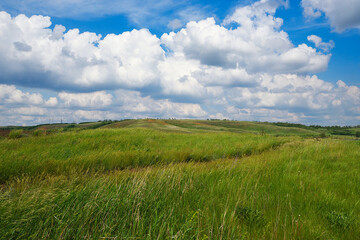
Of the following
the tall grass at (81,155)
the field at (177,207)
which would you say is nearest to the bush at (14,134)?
the tall grass at (81,155)

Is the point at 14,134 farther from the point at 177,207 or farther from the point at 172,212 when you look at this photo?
the point at 172,212

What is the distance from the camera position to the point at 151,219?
9.89 feet

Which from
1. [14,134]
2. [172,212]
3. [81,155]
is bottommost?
[81,155]

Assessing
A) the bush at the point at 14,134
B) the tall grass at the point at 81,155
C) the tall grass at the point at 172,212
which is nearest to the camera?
the tall grass at the point at 172,212

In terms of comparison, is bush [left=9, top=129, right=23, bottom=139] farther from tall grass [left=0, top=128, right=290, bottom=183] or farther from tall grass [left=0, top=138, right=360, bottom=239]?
tall grass [left=0, top=138, right=360, bottom=239]

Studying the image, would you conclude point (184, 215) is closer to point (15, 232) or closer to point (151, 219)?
point (151, 219)

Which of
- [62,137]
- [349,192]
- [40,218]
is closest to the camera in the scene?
[40,218]

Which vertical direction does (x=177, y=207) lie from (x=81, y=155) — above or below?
above

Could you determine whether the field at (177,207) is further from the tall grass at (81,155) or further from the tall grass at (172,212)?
the tall grass at (81,155)

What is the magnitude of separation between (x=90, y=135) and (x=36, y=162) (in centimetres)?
843

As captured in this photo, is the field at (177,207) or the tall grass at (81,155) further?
the tall grass at (81,155)

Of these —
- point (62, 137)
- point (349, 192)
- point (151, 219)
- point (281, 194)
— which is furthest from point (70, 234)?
point (62, 137)

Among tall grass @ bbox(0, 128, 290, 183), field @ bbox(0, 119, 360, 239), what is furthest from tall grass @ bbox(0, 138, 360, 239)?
tall grass @ bbox(0, 128, 290, 183)

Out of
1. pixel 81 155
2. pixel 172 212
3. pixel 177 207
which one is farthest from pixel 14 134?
pixel 172 212
